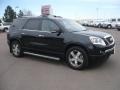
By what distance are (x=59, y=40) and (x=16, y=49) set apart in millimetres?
2733

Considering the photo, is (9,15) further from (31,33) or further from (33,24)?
(31,33)

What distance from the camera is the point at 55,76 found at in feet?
20.2

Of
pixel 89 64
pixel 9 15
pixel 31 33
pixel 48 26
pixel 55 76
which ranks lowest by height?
pixel 55 76

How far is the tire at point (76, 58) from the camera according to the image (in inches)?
262

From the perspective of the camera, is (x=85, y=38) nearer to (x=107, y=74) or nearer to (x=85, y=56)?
(x=85, y=56)

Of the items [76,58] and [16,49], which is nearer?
[76,58]

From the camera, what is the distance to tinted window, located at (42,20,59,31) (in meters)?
7.47

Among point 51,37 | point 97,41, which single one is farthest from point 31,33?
point 97,41

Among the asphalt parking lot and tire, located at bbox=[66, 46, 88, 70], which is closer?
the asphalt parking lot

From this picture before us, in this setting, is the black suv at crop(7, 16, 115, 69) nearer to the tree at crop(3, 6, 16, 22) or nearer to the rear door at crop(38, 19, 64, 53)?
the rear door at crop(38, 19, 64, 53)

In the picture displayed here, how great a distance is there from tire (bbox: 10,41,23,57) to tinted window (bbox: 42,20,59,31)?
1.75 m

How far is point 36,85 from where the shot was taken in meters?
5.39

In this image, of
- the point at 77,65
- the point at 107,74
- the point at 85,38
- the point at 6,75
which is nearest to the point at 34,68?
the point at 6,75

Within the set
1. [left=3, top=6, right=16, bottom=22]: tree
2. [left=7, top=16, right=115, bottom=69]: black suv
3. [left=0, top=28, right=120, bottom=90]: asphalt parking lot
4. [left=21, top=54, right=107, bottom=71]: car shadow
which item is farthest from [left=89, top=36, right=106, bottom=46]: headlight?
[left=3, top=6, right=16, bottom=22]: tree
